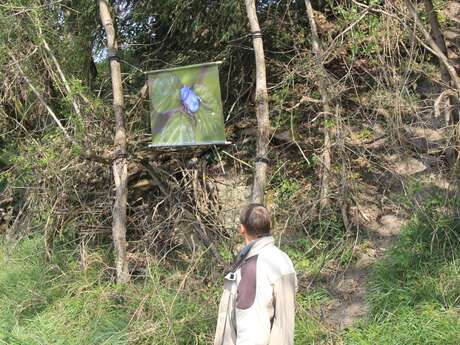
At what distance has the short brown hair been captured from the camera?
9.52 ft

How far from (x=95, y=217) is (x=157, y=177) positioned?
859 millimetres

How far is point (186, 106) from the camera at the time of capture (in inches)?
228

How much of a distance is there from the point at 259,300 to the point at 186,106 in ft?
11.1

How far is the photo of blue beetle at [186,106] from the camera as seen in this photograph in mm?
5660

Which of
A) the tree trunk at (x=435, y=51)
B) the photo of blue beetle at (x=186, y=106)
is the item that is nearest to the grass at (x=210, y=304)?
the tree trunk at (x=435, y=51)

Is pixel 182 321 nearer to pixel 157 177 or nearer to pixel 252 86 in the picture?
pixel 157 177

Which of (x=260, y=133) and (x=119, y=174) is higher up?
(x=260, y=133)

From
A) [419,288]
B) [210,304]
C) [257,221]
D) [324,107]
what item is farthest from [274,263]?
[324,107]

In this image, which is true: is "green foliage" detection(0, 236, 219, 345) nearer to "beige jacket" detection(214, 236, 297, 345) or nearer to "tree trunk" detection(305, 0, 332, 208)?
"tree trunk" detection(305, 0, 332, 208)

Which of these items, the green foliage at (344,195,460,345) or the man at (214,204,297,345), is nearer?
the man at (214,204,297,345)

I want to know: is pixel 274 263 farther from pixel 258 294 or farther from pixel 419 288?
pixel 419 288

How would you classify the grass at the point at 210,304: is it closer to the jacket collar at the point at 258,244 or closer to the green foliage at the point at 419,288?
the green foliage at the point at 419,288

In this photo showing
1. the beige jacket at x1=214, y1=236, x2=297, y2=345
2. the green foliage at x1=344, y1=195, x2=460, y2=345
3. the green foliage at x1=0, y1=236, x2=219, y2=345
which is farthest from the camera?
the green foliage at x1=0, y1=236, x2=219, y2=345

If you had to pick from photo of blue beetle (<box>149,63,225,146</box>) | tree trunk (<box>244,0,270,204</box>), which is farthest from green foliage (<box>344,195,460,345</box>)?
photo of blue beetle (<box>149,63,225,146</box>)
